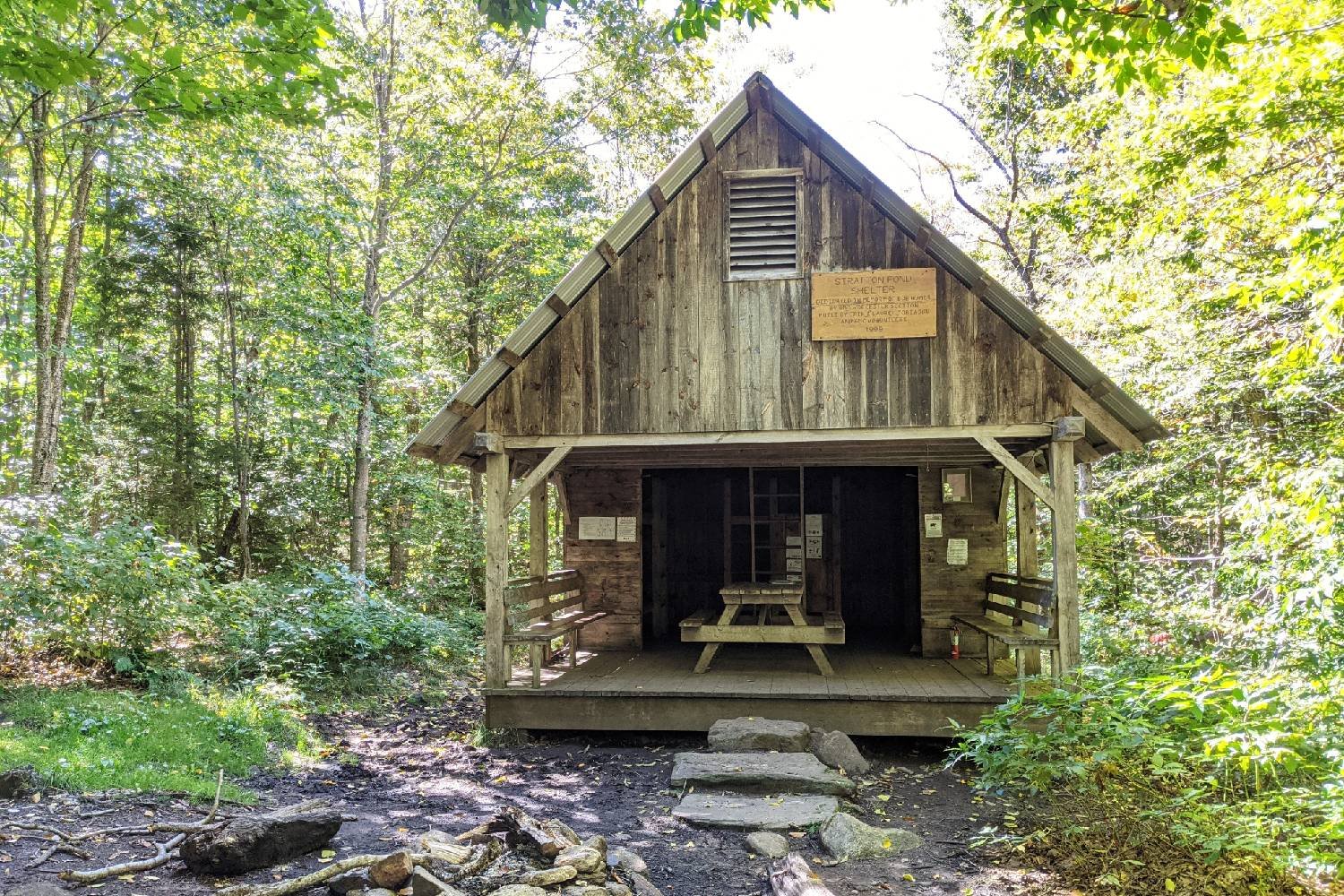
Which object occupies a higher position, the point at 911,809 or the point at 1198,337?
the point at 1198,337

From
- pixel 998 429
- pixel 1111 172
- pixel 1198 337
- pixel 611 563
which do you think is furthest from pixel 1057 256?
pixel 611 563

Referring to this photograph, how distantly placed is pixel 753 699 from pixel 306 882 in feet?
15.6

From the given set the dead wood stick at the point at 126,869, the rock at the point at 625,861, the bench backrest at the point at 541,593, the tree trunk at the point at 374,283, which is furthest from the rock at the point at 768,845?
the tree trunk at the point at 374,283

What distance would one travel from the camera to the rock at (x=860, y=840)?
5051 millimetres

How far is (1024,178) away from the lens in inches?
672

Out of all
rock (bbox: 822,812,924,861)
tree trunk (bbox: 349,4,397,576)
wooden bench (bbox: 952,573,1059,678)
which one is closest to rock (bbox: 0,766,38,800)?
rock (bbox: 822,812,924,861)

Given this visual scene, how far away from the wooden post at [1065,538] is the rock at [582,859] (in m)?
4.90

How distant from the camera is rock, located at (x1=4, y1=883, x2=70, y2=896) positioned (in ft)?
11.4

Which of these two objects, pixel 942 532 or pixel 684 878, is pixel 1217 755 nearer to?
pixel 684 878

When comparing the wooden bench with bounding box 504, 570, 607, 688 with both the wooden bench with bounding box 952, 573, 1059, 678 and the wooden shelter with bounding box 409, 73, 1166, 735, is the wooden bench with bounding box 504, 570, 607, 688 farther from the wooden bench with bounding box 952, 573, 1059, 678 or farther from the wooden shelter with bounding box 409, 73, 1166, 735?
the wooden bench with bounding box 952, 573, 1059, 678

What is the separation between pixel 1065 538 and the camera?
7.66 metres

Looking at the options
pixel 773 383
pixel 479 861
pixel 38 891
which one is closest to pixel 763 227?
pixel 773 383

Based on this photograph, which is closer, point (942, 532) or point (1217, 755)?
point (1217, 755)

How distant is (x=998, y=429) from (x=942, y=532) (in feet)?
9.78
